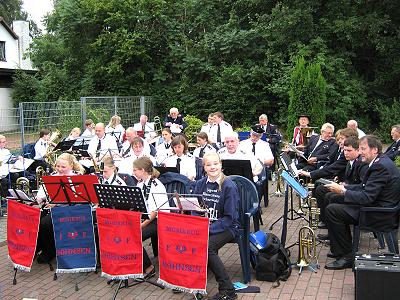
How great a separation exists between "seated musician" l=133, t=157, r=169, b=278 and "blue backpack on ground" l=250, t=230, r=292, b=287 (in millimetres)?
1259

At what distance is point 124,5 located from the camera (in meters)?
20.6

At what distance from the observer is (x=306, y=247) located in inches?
245

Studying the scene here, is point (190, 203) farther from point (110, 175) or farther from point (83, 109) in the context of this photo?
point (83, 109)

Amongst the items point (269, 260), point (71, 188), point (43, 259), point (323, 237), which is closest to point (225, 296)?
point (269, 260)

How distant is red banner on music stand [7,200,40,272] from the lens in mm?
6207

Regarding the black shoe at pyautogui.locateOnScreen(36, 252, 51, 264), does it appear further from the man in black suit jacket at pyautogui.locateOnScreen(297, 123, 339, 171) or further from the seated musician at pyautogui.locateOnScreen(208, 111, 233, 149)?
the seated musician at pyautogui.locateOnScreen(208, 111, 233, 149)

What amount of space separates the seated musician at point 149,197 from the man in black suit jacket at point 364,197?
7.44 ft

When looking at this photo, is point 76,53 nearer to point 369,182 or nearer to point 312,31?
point 312,31

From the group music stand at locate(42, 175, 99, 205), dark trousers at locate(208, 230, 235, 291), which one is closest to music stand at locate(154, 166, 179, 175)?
music stand at locate(42, 175, 99, 205)

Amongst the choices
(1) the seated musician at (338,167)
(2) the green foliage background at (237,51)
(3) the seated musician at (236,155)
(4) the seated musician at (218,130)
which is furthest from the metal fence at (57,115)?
(1) the seated musician at (338,167)

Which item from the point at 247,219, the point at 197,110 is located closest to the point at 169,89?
the point at 197,110

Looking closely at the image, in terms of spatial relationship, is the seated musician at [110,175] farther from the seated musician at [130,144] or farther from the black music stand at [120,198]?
the seated musician at [130,144]

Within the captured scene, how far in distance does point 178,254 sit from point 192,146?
7202 millimetres

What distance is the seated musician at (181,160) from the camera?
8.44 m
